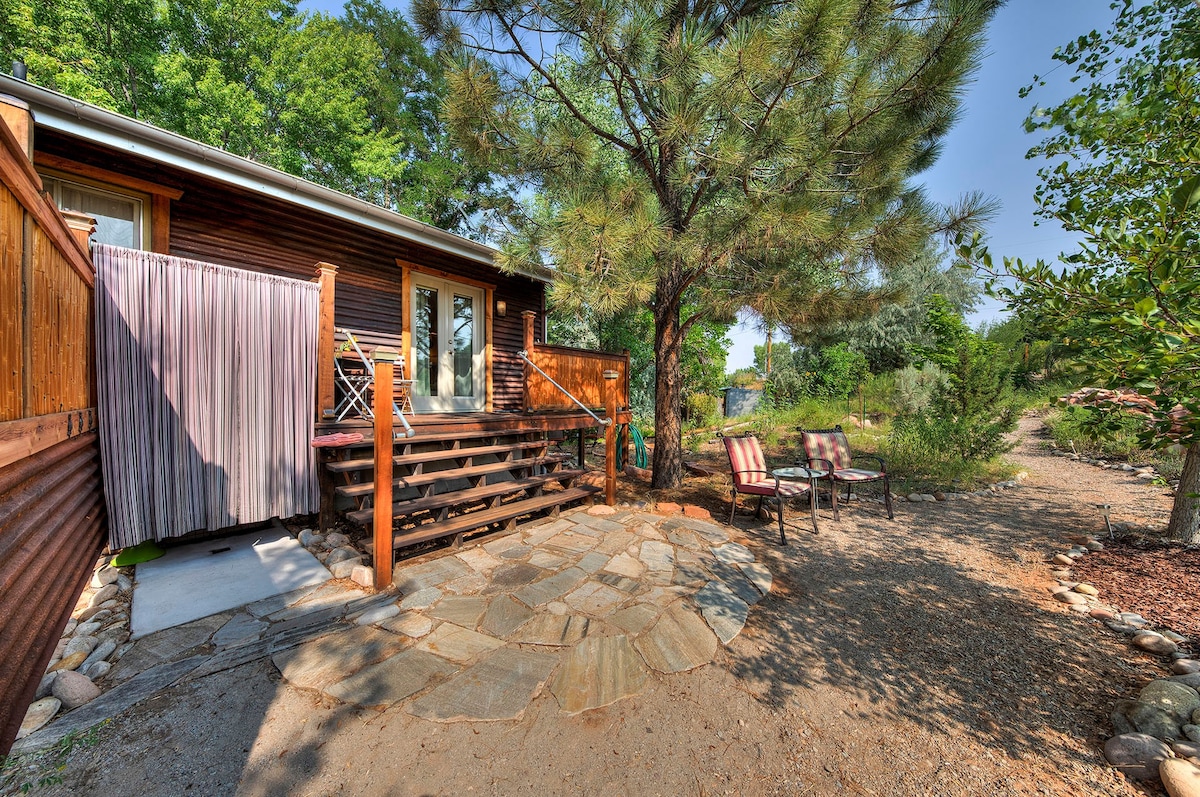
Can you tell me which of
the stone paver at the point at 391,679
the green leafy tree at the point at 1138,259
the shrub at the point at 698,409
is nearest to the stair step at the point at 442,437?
the stone paver at the point at 391,679

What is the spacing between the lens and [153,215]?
3.92 meters

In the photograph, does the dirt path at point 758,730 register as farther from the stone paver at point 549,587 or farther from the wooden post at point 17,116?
the wooden post at point 17,116

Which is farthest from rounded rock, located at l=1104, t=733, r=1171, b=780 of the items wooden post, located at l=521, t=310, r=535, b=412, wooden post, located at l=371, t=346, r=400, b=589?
wooden post, located at l=521, t=310, r=535, b=412

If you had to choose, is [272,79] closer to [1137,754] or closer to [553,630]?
[553,630]

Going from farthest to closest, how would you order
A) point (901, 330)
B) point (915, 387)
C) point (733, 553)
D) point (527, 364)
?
point (901, 330), point (915, 387), point (527, 364), point (733, 553)

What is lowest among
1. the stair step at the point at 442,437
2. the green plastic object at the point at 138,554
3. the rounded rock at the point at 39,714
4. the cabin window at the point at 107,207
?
the rounded rock at the point at 39,714

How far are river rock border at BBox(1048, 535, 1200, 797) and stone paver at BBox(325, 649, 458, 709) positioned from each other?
2779 mm

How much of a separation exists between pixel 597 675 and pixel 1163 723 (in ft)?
7.59

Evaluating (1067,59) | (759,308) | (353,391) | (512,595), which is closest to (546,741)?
(512,595)

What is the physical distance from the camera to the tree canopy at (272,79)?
938 centimetres

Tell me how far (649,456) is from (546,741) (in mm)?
7347

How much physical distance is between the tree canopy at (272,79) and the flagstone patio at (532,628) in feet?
31.6

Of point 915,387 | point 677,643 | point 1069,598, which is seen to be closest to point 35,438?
point 677,643

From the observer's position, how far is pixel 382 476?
2879 millimetres
